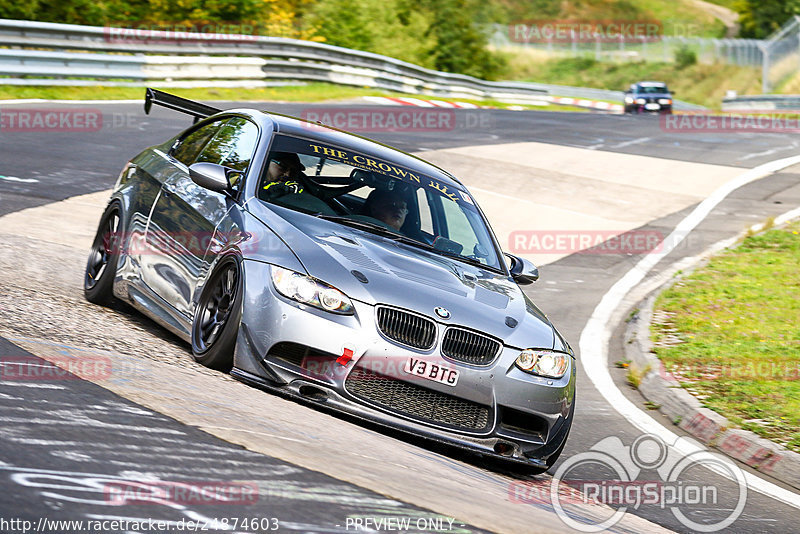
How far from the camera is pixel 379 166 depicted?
7270 mm

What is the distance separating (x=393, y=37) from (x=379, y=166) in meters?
43.7

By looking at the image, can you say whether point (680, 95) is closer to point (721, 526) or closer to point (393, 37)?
point (393, 37)

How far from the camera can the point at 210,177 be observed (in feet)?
21.5

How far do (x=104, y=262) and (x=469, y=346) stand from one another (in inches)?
128

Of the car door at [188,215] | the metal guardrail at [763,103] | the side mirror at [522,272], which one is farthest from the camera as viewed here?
the metal guardrail at [763,103]

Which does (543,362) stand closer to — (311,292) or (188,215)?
(311,292)

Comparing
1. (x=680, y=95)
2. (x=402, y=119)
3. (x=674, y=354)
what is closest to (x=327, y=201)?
(x=674, y=354)

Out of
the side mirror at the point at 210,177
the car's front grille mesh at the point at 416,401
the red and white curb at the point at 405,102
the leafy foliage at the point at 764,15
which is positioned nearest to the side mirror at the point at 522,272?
the car's front grille mesh at the point at 416,401

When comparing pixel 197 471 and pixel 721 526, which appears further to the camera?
pixel 721 526

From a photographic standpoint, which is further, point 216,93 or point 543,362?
point 216,93

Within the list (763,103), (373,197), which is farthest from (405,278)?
(763,103)

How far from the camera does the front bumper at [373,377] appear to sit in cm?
552

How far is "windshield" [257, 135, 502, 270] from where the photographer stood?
677 cm

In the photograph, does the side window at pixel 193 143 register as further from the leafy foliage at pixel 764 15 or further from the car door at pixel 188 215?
the leafy foliage at pixel 764 15
